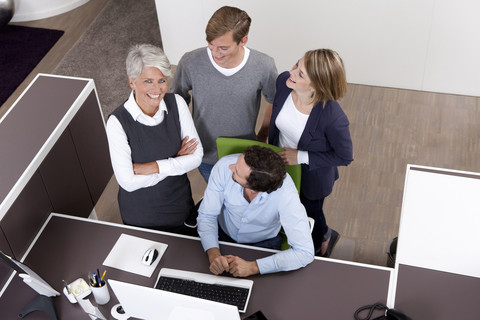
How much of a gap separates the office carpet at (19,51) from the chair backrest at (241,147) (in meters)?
3.18

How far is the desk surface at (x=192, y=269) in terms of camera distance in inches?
97.3

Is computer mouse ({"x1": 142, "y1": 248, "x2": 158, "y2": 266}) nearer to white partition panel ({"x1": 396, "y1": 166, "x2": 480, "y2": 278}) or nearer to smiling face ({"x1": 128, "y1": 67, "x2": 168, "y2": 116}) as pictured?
smiling face ({"x1": 128, "y1": 67, "x2": 168, "y2": 116})

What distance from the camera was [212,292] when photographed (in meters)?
2.52

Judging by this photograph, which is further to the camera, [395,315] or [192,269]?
[192,269]

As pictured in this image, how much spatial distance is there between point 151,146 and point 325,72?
92cm

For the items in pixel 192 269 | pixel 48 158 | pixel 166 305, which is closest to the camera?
pixel 166 305

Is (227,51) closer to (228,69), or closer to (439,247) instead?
(228,69)

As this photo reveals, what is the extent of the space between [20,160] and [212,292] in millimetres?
1285

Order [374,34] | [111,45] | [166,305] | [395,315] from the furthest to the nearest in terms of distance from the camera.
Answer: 1. [111,45]
2. [374,34]
3. [395,315]
4. [166,305]

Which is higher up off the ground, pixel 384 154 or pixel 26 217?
pixel 384 154

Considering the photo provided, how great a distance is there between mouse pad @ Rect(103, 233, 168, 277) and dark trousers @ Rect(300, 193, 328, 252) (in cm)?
91

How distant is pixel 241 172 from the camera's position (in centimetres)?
254

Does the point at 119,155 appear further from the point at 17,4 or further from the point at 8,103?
the point at 17,4

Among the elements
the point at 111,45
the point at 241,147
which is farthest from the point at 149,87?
the point at 111,45
